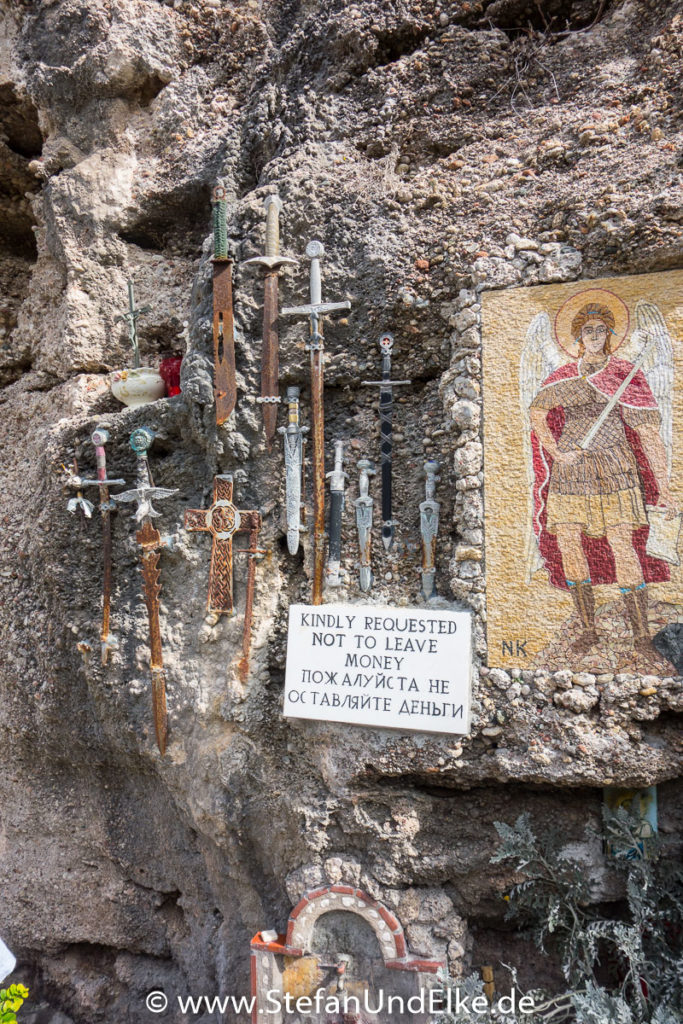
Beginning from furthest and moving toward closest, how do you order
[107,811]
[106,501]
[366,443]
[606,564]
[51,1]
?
[51,1] → [107,811] → [106,501] → [366,443] → [606,564]

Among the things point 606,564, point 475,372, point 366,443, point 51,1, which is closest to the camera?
point 606,564

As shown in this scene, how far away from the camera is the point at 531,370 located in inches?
148

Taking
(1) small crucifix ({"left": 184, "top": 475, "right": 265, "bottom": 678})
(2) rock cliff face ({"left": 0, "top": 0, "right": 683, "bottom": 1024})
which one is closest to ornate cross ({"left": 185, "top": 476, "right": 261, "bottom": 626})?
(1) small crucifix ({"left": 184, "top": 475, "right": 265, "bottom": 678})

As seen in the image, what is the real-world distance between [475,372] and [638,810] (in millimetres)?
2301

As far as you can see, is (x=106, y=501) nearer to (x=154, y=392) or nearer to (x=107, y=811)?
(x=154, y=392)

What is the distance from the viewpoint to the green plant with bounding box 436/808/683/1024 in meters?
3.29

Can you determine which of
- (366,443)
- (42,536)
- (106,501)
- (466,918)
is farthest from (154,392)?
(466,918)

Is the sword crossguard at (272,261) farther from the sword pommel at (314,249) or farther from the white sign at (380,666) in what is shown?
the white sign at (380,666)

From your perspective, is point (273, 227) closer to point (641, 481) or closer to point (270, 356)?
point (270, 356)

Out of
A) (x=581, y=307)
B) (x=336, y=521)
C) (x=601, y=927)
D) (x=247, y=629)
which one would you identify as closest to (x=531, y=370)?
(x=581, y=307)

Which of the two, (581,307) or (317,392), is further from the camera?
(317,392)

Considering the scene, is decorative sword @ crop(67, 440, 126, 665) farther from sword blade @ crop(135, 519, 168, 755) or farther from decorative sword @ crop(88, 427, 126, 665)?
sword blade @ crop(135, 519, 168, 755)

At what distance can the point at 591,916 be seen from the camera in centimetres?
361

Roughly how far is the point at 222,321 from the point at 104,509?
131 centimetres
